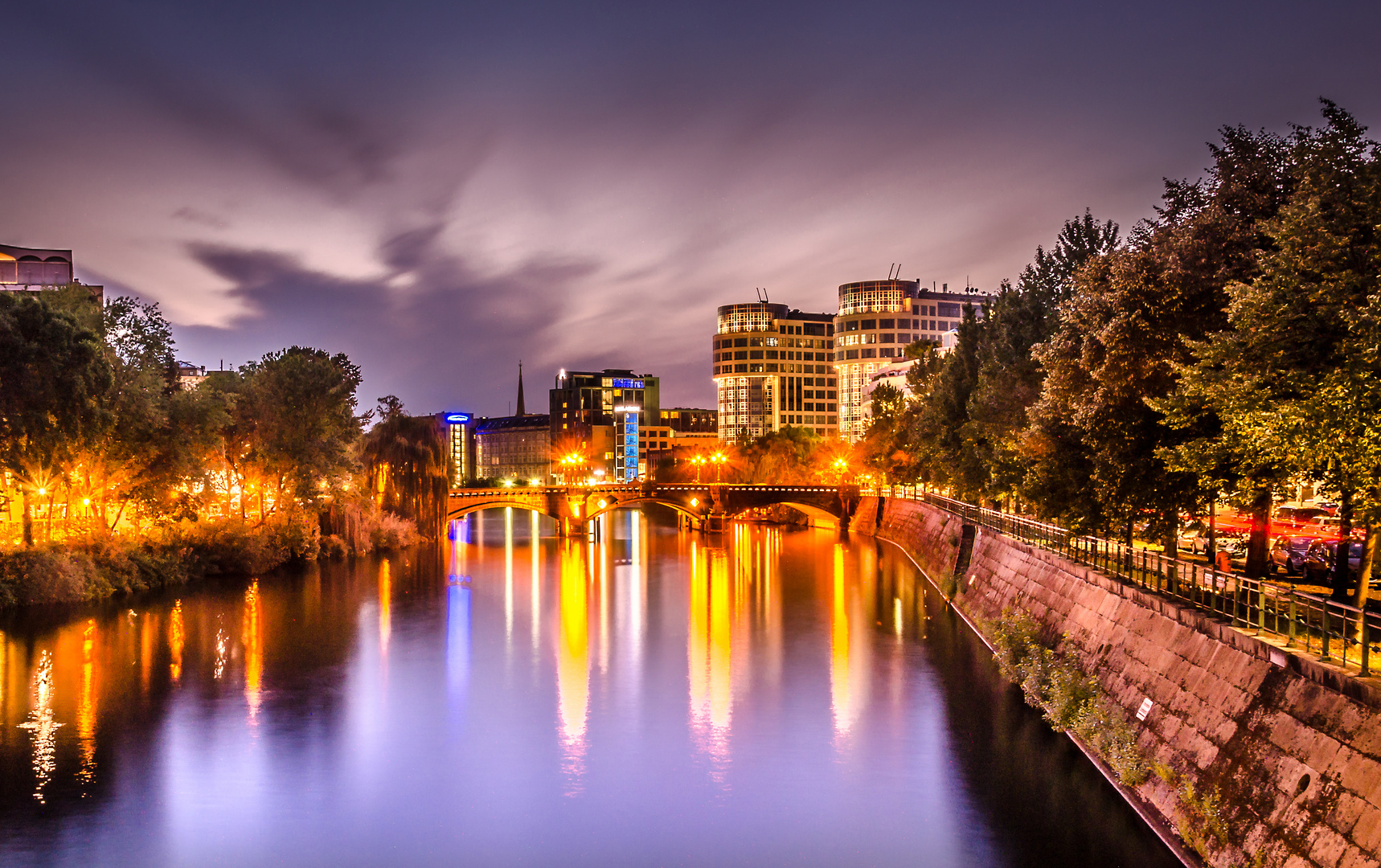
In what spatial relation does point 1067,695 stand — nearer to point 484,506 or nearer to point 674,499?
point 484,506

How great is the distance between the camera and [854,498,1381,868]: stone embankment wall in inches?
556

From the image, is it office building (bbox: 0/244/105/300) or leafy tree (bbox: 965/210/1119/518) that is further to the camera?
office building (bbox: 0/244/105/300)

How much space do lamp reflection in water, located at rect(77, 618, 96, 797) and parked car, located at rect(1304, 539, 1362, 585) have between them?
38.9m

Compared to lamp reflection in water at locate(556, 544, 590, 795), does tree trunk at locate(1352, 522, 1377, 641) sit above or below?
above

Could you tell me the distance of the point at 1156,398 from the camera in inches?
1002

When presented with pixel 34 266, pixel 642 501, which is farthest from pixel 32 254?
pixel 642 501

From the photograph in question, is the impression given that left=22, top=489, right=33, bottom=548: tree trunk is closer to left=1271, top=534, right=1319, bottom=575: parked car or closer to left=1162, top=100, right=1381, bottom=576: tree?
left=1162, top=100, right=1381, bottom=576: tree

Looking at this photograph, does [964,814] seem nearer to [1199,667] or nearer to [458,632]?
[1199,667]

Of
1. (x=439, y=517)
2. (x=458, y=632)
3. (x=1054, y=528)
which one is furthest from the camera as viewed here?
(x=439, y=517)

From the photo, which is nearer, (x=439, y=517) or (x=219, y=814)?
(x=219, y=814)

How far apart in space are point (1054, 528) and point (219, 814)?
94.9 ft

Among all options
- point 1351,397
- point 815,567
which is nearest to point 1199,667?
point 1351,397

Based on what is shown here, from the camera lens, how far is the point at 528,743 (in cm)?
3103

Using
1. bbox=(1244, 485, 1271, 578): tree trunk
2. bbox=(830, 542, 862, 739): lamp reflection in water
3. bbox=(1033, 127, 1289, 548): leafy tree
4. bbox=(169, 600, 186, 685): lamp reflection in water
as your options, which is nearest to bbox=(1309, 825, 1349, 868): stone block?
bbox=(1033, 127, 1289, 548): leafy tree
